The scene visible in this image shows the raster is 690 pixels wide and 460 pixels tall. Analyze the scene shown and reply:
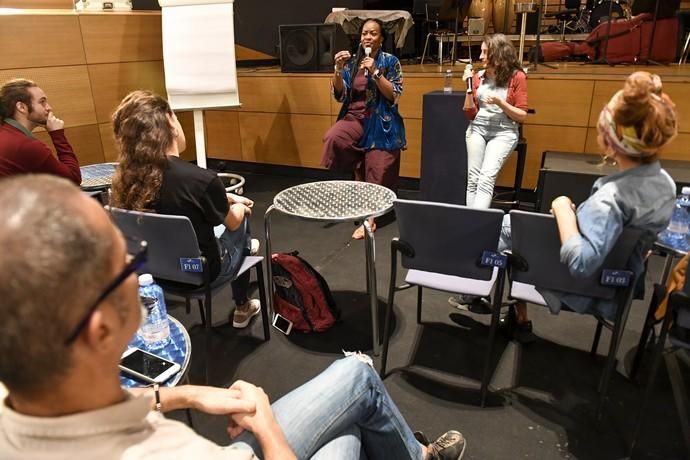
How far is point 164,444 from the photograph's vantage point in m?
0.73

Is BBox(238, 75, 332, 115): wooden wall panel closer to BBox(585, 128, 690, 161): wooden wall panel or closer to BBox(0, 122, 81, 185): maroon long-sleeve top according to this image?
BBox(0, 122, 81, 185): maroon long-sleeve top

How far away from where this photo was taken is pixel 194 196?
1.88m

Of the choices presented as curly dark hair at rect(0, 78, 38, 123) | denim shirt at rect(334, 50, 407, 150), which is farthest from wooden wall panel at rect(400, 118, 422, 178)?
curly dark hair at rect(0, 78, 38, 123)

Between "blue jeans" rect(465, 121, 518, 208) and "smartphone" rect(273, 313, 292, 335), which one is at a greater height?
"blue jeans" rect(465, 121, 518, 208)

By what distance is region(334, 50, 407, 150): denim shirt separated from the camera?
353 cm

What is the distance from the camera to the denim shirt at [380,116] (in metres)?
3.53

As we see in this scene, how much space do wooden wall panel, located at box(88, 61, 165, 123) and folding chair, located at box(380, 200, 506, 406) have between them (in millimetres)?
3408

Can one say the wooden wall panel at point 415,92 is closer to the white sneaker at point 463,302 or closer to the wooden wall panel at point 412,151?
the wooden wall panel at point 412,151

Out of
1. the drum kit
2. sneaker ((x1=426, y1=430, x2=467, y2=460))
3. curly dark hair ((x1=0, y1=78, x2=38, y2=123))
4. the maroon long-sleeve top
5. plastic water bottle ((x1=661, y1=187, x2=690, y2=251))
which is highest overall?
the drum kit

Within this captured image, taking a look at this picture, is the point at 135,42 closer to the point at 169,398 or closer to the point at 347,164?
the point at 347,164

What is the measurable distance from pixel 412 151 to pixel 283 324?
2321mm

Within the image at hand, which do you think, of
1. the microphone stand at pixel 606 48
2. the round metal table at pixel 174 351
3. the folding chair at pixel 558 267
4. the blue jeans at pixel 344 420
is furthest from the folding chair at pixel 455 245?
the microphone stand at pixel 606 48

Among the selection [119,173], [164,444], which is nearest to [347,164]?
[119,173]

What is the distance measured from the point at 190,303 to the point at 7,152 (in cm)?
115
